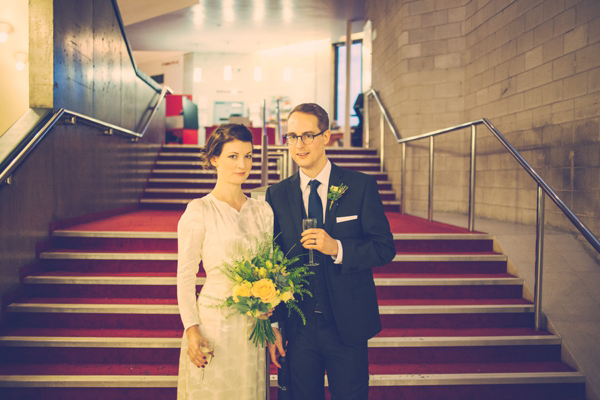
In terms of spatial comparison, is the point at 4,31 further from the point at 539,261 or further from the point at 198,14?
the point at 198,14

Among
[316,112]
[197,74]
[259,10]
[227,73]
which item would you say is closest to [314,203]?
[316,112]

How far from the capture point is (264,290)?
1351 mm

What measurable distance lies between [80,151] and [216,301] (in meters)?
3.38

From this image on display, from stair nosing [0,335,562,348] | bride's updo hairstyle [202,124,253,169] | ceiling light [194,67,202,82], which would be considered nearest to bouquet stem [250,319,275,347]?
bride's updo hairstyle [202,124,253,169]

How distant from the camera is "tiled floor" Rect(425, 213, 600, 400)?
106 inches

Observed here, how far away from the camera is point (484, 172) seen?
524 centimetres

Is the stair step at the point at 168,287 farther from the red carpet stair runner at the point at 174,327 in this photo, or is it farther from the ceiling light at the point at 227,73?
the ceiling light at the point at 227,73

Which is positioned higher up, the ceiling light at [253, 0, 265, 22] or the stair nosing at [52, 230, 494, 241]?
the ceiling light at [253, 0, 265, 22]

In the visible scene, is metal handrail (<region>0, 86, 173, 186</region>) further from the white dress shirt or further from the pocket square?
the pocket square

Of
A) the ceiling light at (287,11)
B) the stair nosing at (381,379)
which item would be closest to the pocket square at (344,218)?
the stair nosing at (381,379)

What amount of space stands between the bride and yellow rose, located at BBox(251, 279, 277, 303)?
0.22 m

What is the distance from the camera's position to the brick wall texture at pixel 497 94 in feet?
12.1

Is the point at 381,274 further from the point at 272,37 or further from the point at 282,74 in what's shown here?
the point at 282,74

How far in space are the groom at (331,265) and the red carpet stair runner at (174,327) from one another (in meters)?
1.18
